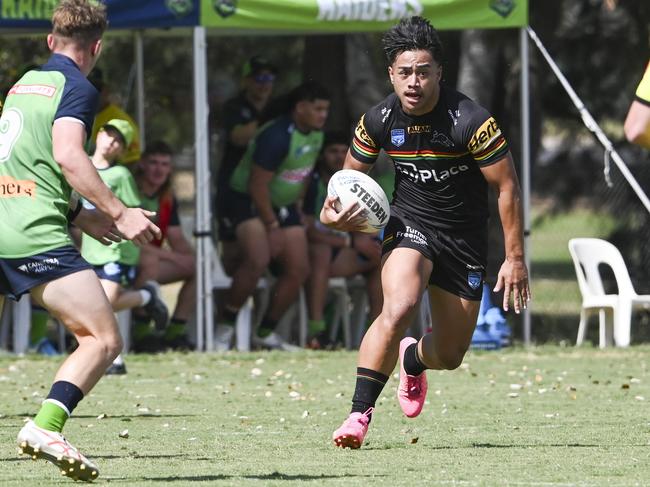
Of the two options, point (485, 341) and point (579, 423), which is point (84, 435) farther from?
point (485, 341)

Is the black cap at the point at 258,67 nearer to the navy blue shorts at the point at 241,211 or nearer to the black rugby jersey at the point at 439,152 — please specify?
the navy blue shorts at the point at 241,211

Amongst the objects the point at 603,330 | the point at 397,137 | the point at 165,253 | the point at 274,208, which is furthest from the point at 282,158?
the point at 397,137

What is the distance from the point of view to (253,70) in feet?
43.1

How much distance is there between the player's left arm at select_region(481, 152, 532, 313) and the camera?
6824 mm

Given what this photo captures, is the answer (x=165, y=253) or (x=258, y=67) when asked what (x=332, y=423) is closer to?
(x=165, y=253)

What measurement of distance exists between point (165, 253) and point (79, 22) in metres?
6.86

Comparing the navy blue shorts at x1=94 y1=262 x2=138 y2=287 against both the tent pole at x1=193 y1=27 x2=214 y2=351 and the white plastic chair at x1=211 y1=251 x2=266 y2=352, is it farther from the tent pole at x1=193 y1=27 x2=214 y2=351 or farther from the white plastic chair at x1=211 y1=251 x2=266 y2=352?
the white plastic chair at x1=211 y1=251 x2=266 y2=352

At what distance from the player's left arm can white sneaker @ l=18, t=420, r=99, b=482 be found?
2.27 m

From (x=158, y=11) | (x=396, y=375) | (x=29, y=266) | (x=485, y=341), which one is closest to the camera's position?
(x=29, y=266)

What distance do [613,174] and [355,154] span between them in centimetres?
1035

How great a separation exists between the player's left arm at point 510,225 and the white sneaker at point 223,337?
618 centimetres

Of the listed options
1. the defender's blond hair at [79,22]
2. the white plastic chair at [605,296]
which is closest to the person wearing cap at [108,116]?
the white plastic chair at [605,296]

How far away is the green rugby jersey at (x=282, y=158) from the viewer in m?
12.5

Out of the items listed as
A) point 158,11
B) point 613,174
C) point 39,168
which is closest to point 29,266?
point 39,168
